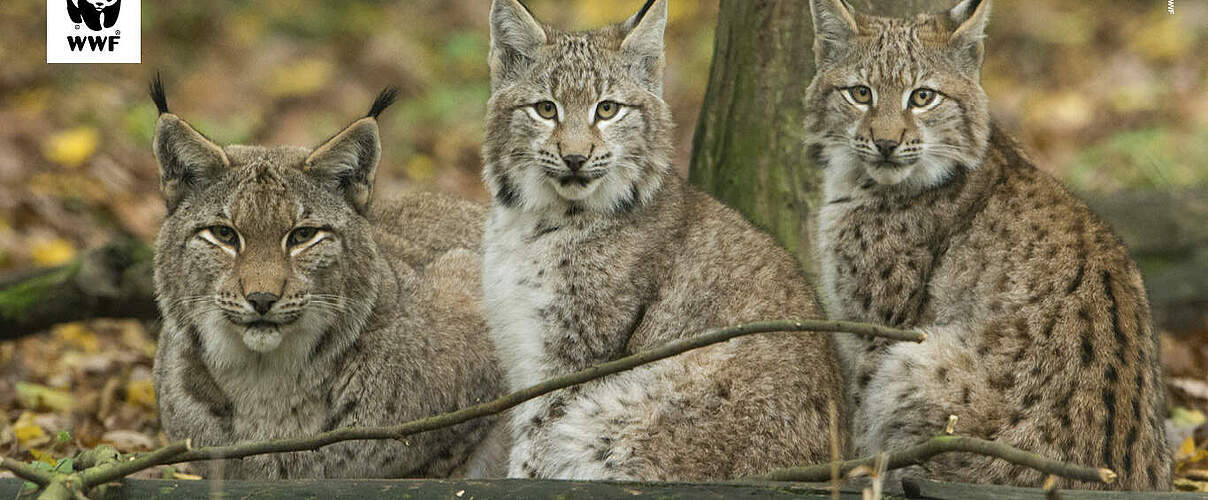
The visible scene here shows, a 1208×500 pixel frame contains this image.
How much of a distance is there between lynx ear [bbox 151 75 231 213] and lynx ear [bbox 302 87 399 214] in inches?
14.6

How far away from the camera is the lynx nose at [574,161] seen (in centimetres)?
521

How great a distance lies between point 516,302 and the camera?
214 inches

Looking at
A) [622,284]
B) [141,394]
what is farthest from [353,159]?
[141,394]

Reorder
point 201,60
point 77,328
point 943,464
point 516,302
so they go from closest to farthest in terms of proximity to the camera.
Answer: point 943,464 → point 516,302 → point 77,328 → point 201,60

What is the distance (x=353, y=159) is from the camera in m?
5.41

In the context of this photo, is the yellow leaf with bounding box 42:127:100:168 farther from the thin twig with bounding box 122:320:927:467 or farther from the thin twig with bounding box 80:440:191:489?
the thin twig with bounding box 80:440:191:489

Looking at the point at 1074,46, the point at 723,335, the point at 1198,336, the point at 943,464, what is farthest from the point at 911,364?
the point at 1074,46

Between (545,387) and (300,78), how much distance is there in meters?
10.8

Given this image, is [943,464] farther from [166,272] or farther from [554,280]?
[166,272]

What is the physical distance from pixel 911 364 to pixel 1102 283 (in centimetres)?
85

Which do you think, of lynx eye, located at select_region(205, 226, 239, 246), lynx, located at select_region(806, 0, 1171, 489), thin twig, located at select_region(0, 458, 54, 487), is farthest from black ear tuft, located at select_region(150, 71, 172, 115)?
lynx, located at select_region(806, 0, 1171, 489)

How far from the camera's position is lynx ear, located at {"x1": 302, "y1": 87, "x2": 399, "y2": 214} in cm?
531

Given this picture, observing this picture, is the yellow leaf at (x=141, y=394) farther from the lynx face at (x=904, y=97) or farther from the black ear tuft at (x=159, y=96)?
the lynx face at (x=904, y=97)

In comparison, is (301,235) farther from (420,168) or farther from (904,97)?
(420,168)
